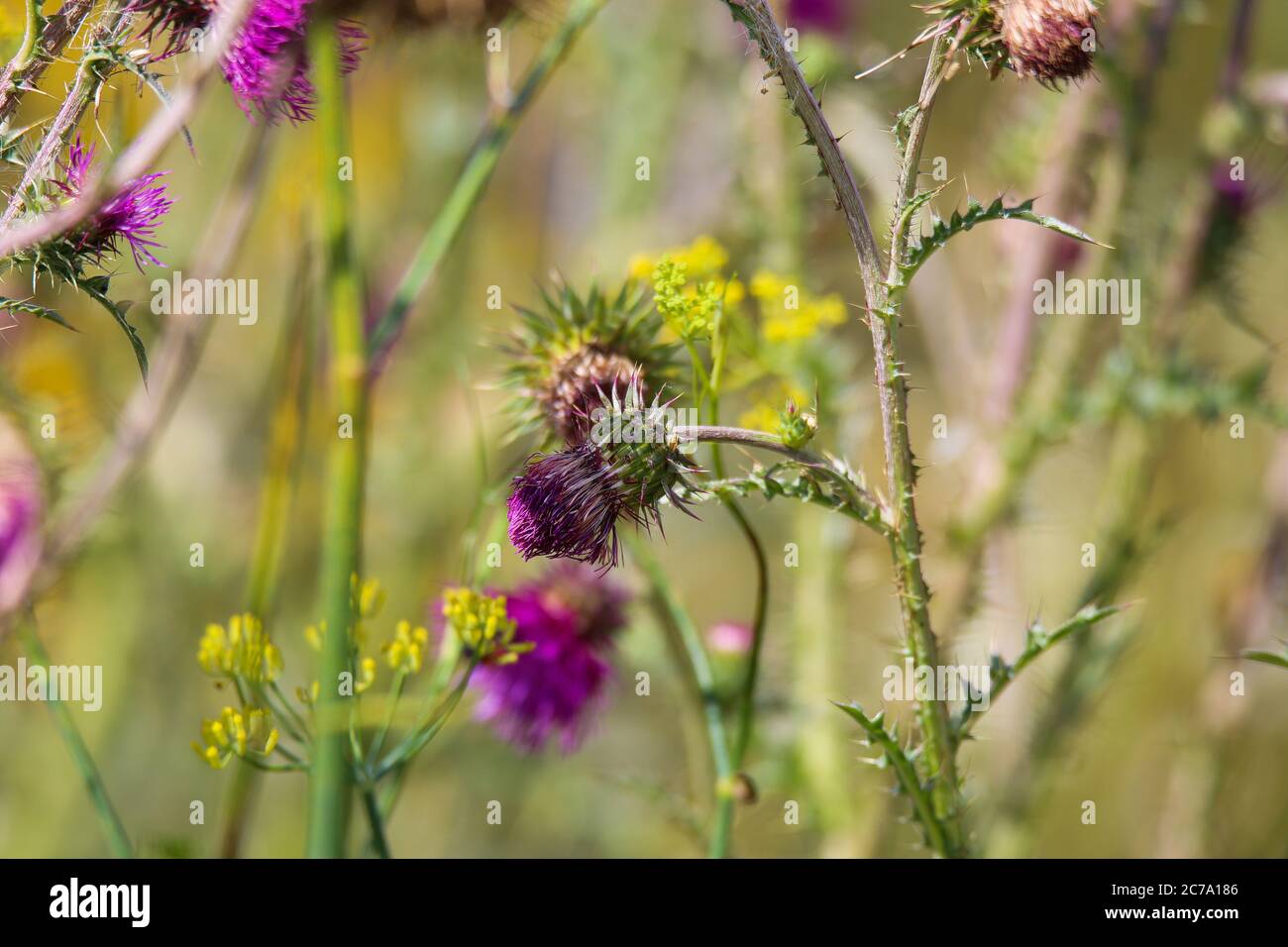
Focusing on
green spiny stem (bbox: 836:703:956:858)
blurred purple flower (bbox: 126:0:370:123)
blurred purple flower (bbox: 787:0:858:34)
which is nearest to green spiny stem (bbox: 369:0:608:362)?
blurred purple flower (bbox: 126:0:370:123)

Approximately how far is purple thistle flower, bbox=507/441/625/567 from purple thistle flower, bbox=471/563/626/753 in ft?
1.19

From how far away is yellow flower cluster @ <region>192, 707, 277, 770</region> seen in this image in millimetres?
745

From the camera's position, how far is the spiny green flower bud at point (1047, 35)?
0.60 metres

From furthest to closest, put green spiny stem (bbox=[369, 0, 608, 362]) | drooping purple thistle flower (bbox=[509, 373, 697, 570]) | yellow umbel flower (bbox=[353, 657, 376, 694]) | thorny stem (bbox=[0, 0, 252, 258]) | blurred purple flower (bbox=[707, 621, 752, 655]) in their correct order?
blurred purple flower (bbox=[707, 621, 752, 655]) → green spiny stem (bbox=[369, 0, 608, 362]) → yellow umbel flower (bbox=[353, 657, 376, 694]) → drooping purple thistle flower (bbox=[509, 373, 697, 570]) → thorny stem (bbox=[0, 0, 252, 258])

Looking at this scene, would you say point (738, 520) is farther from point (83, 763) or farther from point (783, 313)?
point (83, 763)

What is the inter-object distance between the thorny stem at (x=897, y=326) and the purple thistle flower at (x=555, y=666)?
0.41m

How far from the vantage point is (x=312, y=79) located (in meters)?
0.82

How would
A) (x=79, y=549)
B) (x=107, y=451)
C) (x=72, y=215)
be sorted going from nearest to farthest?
(x=72, y=215)
(x=79, y=549)
(x=107, y=451)

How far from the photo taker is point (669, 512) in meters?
1.95

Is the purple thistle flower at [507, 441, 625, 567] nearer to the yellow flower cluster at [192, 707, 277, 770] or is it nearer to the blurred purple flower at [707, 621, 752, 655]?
the yellow flower cluster at [192, 707, 277, 770]

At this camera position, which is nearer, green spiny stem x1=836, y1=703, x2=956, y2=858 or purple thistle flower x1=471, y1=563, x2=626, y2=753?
green spiny stem x1=836, y1=703, x2=956, y2=858
